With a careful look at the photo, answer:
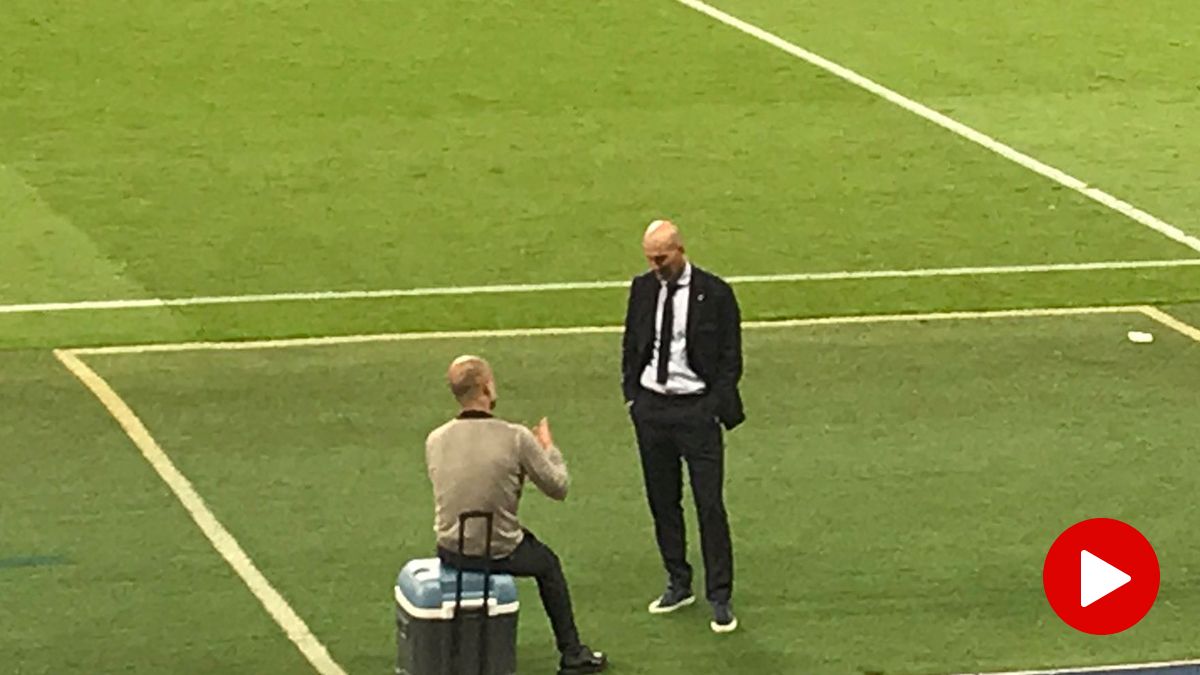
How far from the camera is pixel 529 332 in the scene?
24156mm

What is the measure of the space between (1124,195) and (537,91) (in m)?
7.01

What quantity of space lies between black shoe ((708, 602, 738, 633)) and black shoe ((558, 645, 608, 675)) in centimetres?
95

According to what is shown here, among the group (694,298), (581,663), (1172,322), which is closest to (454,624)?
(581,663)

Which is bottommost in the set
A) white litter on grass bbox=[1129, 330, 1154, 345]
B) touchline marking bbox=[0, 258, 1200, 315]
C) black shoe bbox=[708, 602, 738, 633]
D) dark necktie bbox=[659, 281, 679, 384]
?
touchline marking bbox=[0, 258, 1200, 315]

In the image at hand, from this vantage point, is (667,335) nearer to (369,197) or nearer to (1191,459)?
(1191,459)

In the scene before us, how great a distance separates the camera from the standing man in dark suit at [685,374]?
54.5 feet

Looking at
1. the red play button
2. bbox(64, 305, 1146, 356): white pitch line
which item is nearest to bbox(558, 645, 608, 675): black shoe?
the red play button

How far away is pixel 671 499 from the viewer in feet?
55.9

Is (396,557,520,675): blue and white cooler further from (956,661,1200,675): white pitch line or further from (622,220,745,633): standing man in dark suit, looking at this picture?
(956,661,1200,675): white pitch line

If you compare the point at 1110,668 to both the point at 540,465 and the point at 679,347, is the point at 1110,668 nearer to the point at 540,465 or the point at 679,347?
the point at 679,347

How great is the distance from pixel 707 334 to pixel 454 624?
98.3 inches

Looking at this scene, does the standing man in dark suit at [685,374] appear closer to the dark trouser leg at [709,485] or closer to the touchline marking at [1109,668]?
the dark trouser leg at [709,485]

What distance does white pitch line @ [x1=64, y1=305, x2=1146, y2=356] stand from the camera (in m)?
23.5

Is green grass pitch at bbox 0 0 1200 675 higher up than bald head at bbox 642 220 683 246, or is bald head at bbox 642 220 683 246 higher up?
bald head at bbox 642 220 683 246
